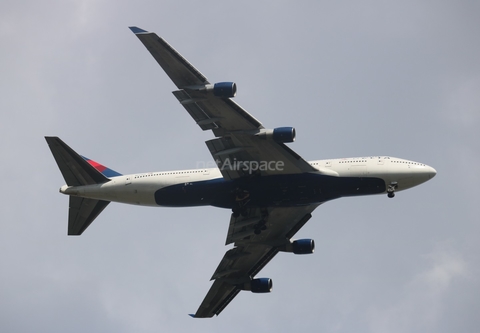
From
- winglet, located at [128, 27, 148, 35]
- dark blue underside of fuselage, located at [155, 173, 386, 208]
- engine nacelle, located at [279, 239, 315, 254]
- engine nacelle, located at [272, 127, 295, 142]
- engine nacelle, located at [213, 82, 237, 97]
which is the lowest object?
engine nacelle, located at [279, 239, 315, 254]

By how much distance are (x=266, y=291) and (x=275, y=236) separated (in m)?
6.35

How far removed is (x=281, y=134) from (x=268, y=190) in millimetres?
6436

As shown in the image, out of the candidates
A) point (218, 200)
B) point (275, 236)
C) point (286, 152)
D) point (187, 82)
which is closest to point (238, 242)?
point (275, 236)

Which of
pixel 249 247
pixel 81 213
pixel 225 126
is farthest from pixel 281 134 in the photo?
pixel 81 213

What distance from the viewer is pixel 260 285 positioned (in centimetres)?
8356

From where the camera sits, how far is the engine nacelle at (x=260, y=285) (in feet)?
274

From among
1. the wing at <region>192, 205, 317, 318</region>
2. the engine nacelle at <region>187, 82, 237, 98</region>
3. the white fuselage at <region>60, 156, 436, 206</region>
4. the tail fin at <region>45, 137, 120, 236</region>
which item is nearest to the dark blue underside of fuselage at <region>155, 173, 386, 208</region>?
the white fuselage at <region>60, 156, 436, 206</region>

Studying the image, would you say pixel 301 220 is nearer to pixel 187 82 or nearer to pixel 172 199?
pixel 172 199

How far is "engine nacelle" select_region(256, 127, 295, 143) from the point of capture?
66562 millimetres

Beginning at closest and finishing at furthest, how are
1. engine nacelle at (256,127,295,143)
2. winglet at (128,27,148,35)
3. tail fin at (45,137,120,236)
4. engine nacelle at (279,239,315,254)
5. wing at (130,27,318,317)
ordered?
winglet at (128,27,148,35) < wing at (130,27,318,317) < engine nacelle at (256,127,295,143) < tail fin at (45,137,120,236) < engine nacelle at (279,239,315,254)

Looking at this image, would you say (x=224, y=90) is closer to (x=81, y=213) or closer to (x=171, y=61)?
(x=171, y=61)

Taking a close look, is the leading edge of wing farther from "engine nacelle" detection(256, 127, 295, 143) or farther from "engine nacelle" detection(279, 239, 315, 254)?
"engine nacelle" detection(279, 239, 315, 254)

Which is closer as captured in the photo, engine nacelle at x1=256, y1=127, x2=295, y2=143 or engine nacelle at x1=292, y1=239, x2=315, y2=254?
engine nacelle at x1=256, y1=127, x2=295, y2=143

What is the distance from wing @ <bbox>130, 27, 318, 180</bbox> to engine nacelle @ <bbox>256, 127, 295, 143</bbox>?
26 centimetres
